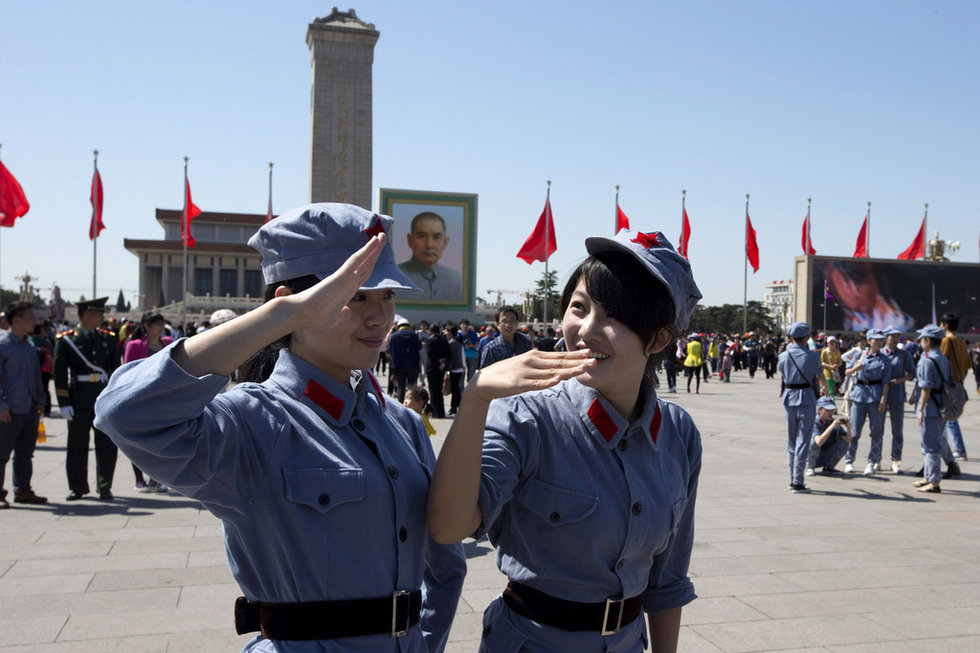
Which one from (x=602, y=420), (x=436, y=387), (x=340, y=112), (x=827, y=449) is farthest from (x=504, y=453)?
(x=340, y=112)

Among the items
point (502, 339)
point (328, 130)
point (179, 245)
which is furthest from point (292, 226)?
point (179, 245)

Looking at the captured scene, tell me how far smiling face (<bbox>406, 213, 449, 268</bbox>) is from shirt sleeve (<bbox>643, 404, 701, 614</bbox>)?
116 ft

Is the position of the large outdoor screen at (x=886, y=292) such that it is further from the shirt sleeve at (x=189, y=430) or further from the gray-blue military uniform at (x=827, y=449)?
the shirt sleeve at (x=189, y=430)

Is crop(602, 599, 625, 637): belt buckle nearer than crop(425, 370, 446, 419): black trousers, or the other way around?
crop(602, 599, 625, 637): belt buckle

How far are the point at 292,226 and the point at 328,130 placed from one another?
3895 centimetres

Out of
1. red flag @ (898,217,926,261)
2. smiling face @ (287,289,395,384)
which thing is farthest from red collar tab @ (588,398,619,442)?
red flag @ (898,217,926,261)

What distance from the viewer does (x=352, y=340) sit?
5.82ft

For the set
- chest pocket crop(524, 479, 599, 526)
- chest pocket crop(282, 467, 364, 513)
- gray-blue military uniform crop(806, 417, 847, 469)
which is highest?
chest pocket crop(282, 467, 364, 513)

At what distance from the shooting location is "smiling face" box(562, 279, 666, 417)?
1.86m

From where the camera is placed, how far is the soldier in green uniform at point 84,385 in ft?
24.8

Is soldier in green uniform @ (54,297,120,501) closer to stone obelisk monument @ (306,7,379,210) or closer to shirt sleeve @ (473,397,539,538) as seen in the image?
shirt sleeve @ (473,397,539,538)

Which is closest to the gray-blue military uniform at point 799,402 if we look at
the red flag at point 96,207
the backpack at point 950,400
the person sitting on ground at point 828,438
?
the person sitting on ground at point 828,438

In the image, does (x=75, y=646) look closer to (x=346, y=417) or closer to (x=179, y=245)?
(x=346, y=417)

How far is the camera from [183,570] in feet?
17.5
